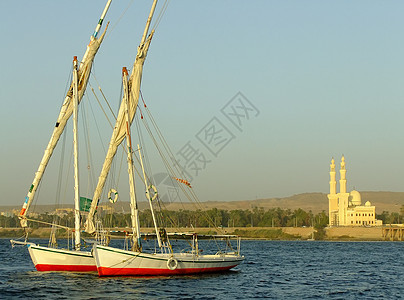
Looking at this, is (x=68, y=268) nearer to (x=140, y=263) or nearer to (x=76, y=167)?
(x=140, y=263)

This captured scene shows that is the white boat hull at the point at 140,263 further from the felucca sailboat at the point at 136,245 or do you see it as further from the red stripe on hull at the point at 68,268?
the red stripe on hull at the point at 68,268

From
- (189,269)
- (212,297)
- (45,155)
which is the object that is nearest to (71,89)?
(45,155)

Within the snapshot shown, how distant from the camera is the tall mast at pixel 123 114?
57375 millimetres

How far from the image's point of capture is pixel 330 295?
4816cm

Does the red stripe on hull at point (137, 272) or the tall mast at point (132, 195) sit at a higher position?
the tall mast at point (132, 195)

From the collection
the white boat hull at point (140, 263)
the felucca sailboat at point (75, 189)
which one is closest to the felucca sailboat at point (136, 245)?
the white boat hull at point (140, 263)

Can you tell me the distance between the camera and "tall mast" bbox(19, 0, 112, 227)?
57969 mm

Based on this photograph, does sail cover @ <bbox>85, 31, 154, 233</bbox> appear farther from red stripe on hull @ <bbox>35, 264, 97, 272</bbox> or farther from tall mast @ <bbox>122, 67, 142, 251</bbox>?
red stripe on hull @ <bbox>35, 264, 97, 272</bbox>

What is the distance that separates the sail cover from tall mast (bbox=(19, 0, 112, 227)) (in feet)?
16.1

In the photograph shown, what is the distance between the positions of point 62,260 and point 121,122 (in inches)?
509

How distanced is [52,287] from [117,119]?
16.6m

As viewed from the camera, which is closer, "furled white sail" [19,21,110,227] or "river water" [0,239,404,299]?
"river water" [0,239,404,299]

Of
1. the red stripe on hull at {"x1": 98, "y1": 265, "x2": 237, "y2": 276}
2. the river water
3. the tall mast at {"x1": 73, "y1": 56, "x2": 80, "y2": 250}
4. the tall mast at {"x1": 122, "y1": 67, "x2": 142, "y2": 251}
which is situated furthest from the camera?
Answer: the tall mast at {"x1": 73, "y1": 56, "x2": 80, "y2": 250}

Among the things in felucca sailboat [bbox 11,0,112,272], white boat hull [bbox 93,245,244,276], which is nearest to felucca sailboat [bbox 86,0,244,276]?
white boat hull [bbox 93,245,244,276]
